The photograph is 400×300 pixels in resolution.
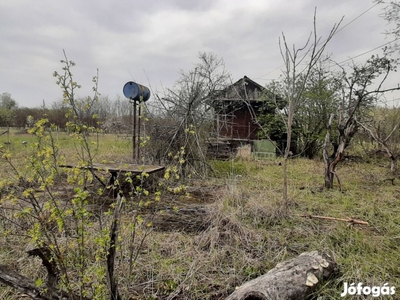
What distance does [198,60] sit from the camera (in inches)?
272

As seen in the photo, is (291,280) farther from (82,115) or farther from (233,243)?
(82,115)

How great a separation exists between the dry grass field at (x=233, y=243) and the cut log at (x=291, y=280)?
0.12 meters

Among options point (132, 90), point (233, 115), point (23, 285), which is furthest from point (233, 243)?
point (233, 115)

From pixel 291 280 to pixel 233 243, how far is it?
2.84ft

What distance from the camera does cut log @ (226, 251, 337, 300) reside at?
5.41 ft

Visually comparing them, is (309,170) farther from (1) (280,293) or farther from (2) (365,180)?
(1) (280,293)

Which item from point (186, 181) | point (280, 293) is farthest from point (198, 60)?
point (280, 293)

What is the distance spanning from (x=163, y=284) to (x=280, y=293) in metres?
0.94

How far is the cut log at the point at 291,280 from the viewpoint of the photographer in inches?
64.9

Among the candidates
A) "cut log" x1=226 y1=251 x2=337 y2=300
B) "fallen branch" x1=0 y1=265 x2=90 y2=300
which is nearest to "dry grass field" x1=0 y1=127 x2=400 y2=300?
"cut log" x1=226 y1=251 x2=337 y2=300

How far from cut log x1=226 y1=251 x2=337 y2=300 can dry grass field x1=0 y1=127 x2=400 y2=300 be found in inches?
4.6

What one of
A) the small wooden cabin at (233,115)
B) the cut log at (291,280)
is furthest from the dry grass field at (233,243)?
the small wooden cabin at (233,115)

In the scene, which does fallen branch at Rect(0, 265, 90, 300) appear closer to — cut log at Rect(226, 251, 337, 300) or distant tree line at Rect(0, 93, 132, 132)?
distant tree line at Rect(0, 93, 132, 132)

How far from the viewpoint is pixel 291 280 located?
1.80 m
